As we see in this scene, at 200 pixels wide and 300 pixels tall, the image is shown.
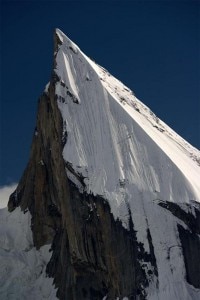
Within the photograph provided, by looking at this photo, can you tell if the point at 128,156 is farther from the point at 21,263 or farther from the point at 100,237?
the point at 21,263

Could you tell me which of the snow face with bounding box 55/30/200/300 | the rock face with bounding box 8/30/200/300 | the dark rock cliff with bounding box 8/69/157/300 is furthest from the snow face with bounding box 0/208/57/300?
the snow face with bounding box 55/30/200/300

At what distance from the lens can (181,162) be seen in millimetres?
76062

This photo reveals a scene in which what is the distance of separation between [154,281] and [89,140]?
16084 mm

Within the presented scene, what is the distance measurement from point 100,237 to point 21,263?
14.2 meters

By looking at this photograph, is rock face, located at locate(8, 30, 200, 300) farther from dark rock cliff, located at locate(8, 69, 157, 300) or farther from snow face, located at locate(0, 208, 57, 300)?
snow face, located at locate(0, 208, 57, 300)

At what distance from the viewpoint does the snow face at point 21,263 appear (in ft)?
258

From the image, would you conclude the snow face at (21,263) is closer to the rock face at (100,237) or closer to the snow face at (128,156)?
the rock face at (100,237)

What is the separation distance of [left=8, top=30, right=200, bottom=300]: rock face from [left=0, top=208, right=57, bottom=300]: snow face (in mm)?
1157

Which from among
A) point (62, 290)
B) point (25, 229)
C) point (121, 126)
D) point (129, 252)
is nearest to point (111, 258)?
point (129, 252)

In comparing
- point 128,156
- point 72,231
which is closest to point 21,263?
point 72,231

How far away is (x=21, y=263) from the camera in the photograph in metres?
81.6

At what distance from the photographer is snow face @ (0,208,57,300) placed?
7875cm

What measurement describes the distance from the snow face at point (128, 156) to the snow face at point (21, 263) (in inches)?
466

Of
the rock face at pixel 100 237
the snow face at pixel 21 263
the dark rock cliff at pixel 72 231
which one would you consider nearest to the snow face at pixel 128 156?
the rock face at pixel 100 237
